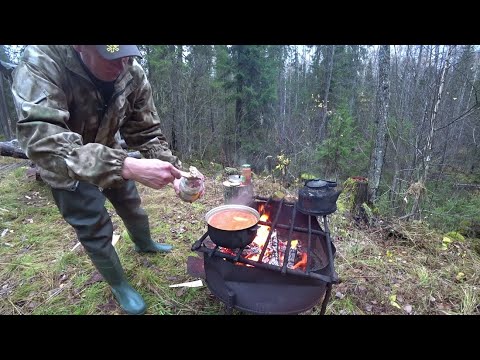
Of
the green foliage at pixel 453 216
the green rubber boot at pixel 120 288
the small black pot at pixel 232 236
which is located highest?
the small black pot at pixel 232 236

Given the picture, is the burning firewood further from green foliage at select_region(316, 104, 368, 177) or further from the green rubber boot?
green foliage at select_region(316, 104, 368, 177)

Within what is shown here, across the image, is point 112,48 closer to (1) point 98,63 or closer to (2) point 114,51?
(2) point 114,51

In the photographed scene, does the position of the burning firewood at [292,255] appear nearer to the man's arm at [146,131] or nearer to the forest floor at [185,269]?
the forest floor at [185,269]

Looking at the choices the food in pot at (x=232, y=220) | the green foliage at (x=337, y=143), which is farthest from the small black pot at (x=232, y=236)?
the green foliage at (x=337, y=143)

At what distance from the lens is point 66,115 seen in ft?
5.49

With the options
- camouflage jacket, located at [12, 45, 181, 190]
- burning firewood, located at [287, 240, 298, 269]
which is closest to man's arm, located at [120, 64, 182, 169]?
camouflage jacket, located at [12, 45, 181, 190]

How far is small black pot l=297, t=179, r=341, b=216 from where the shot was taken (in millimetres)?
2576

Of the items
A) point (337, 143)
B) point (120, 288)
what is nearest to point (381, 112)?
point (337, 143)

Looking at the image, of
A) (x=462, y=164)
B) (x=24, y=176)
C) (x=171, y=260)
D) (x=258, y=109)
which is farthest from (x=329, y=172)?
(x=24, y=176)

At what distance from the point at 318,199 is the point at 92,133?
215 cm

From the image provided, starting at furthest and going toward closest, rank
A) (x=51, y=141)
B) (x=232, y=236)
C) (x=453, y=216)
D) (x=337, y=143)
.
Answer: (x=337, y=143)
(x=453, y=216)
(x=232, y=236)
(x=51, y=141)

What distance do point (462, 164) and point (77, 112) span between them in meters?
15.9

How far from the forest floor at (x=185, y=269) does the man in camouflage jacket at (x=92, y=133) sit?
0.45 m

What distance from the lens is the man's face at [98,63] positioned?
181 cm
